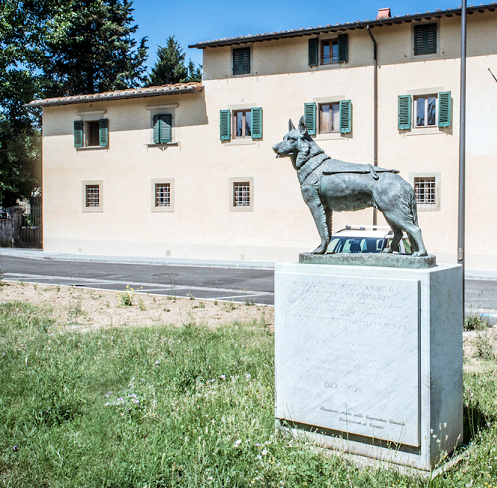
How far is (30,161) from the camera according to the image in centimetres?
3262

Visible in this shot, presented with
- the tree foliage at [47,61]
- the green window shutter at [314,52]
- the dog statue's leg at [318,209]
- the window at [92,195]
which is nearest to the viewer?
the dog statue's leg at [318,209]

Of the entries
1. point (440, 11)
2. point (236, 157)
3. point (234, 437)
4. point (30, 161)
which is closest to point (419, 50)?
point (440, 11)

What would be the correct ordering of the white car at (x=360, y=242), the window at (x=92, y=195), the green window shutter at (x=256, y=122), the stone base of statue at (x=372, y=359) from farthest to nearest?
the window at (x=92, y=195)
the green window shutter at (x=256, y=122)
the white car at (x=360, y=242)
the stone base of statue at (x=372, y=359)

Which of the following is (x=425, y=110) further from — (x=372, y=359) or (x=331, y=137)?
(x=372, y=359)

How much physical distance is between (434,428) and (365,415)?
1.54 feet

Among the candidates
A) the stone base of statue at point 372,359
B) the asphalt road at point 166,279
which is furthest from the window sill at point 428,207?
the stone base of statue at point 372,359

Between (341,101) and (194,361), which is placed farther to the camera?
(341,101)

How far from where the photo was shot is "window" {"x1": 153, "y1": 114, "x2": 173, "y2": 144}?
82.7 feet

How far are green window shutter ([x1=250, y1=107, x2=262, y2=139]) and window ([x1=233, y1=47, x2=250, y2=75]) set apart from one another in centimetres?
180

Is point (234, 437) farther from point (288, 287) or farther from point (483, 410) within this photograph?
point (483, 410)

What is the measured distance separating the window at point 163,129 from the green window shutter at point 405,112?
34.6 feet

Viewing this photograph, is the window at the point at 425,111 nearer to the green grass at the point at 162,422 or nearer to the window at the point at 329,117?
the window at the point at 329,117

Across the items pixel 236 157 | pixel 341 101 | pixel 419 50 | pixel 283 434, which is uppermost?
pixel 419 50

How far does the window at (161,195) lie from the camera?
25.4m
